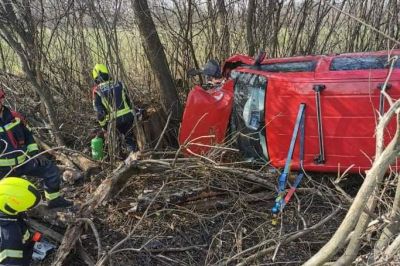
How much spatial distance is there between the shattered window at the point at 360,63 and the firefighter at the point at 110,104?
8.48 feet

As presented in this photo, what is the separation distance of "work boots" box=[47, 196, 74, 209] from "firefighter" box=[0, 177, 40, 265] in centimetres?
61

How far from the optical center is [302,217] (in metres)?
4.26

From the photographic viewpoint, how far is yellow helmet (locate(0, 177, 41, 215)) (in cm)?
373

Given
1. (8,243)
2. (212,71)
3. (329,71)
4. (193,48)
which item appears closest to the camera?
(8,243)

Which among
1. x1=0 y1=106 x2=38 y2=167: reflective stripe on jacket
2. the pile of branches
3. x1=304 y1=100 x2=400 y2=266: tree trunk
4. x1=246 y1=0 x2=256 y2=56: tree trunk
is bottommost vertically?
the pile of branches

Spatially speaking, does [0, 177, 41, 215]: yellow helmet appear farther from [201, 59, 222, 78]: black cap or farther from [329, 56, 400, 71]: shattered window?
[329, 56, 400, 71]: shattered window

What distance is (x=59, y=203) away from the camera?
4.77m

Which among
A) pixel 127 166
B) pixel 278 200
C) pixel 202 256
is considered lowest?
pixel 202 256

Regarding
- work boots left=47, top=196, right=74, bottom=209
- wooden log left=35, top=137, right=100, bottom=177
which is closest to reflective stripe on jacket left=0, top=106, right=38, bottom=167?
work boots left=47, top=196, right=74, bottom=209

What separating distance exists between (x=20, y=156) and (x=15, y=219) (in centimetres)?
108

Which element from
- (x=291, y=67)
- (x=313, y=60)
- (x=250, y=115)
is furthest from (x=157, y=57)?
(x=313, y=60)

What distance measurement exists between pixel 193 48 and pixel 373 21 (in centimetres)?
306

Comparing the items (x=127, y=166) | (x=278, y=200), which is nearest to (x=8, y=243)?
(x=127, y=166)

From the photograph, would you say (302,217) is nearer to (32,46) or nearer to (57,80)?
(32,46)
